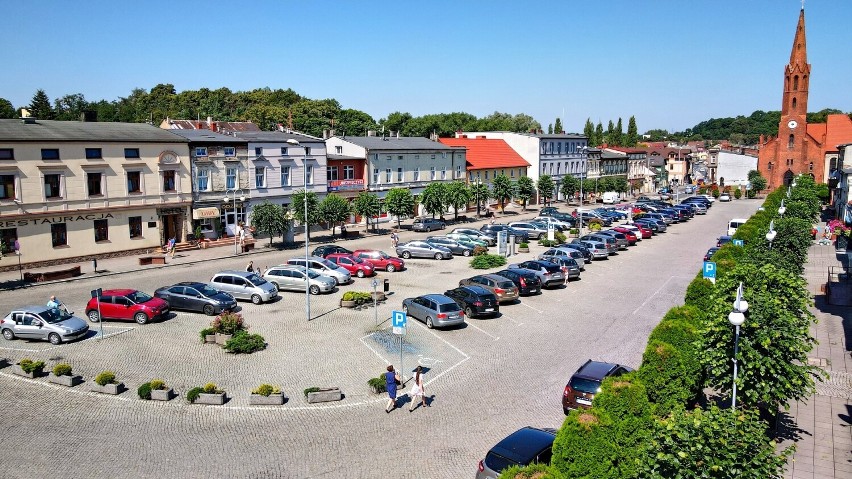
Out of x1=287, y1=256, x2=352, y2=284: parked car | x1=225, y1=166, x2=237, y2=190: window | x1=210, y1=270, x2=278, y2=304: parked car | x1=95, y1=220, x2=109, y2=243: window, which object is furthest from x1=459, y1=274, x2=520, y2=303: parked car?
x1=95, y1=220, x2=109, y2=243: window

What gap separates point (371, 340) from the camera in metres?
24.9

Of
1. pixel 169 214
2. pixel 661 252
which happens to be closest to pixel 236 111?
pixel 169 214

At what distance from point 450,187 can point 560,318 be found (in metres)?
33.2

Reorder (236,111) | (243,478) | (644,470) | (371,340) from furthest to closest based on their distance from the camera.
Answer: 1. (236,111)
2. (371,340)
3. (243,478)
4. (644,470)

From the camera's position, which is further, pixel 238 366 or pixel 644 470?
pixel 238 366

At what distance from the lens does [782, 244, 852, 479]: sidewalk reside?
1505 cm

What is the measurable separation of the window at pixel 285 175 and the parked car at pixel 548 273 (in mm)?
26127

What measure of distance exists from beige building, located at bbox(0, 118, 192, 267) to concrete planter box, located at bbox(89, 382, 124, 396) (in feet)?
72.9

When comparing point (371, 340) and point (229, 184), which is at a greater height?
point (229, 184)

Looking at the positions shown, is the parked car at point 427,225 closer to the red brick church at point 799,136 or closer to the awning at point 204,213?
the awning at point 204,213

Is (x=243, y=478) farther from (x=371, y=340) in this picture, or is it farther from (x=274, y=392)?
(x=371, y=340)

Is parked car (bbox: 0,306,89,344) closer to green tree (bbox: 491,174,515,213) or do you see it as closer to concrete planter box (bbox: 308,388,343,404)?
concrete planter box (bbox: 308,388,343,404)

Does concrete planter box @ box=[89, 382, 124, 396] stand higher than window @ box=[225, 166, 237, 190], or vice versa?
window @ box=[225, 166, 237, 190]

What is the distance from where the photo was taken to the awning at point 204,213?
46500 millimetres
